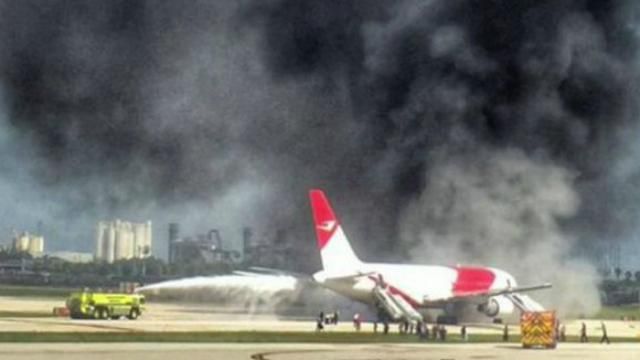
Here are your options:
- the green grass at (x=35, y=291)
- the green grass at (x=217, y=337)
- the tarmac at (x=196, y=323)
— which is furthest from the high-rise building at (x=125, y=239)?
the green grass at (x=217, y=337)

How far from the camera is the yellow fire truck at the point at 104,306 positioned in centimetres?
8894

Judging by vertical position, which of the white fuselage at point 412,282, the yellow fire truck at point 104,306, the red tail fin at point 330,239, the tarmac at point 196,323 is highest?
the red tail fin at point 330,239

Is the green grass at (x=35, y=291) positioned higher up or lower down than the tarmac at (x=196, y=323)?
higher up

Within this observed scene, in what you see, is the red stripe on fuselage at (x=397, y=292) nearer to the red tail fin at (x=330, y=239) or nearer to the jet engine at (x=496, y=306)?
the red tail fin at (x=330, y=239)

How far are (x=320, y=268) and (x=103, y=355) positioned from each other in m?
56.1

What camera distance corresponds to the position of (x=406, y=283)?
93.9 m

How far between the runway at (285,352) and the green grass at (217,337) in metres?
3.85

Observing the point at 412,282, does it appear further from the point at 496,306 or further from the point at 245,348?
the point at 245,348

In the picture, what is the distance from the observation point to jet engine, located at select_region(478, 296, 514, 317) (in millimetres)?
98500

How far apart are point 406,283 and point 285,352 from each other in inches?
1698

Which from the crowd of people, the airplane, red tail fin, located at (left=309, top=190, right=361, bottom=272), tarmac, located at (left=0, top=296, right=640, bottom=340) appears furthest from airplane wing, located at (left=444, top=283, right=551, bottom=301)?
red tail fin, located at (left=309, top=190, right=361, bottom=272)

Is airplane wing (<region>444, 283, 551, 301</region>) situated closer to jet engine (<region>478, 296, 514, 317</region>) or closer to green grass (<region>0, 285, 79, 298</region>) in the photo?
jet engine (<region>478, 296, 514, 317</region>)

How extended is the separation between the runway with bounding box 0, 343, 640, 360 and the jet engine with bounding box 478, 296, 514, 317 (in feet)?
113

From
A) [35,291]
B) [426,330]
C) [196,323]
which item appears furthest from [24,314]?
[35,291]
